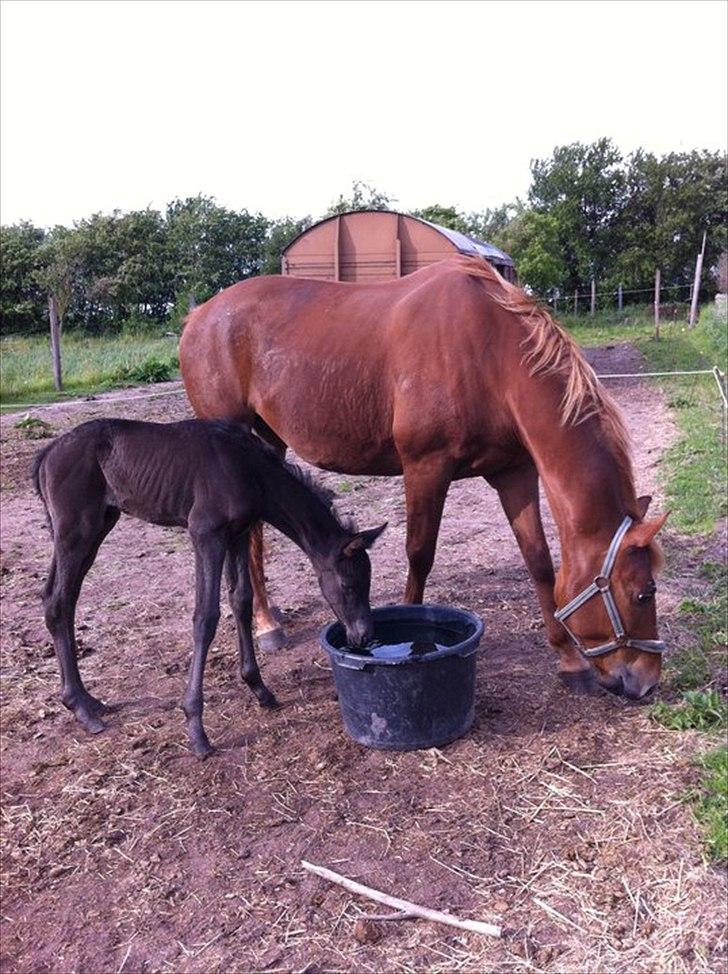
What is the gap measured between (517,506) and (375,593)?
1.56 meters

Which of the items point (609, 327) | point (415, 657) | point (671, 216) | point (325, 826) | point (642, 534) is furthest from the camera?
point (671, 216)

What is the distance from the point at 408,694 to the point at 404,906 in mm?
906

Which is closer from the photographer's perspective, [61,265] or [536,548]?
[536,548]

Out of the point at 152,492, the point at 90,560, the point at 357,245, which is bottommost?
the point at 90,560

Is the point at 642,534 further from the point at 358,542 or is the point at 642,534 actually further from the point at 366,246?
the point at 366,246

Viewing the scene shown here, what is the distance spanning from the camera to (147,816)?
312 cm

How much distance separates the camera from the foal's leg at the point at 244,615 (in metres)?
3.82

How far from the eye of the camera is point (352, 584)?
346cm

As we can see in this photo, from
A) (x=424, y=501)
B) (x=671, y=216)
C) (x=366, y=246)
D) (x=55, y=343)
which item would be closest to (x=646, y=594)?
(x=424, y=501)

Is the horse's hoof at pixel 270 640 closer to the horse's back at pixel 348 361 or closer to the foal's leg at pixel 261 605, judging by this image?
the foal's leg at pixel 261 605

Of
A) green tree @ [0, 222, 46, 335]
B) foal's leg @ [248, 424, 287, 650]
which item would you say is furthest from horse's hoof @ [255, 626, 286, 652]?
green tree @ [0, 222, 46, 335]

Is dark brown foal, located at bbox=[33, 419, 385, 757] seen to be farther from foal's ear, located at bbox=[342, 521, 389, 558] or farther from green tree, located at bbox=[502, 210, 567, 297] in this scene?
green tree, located at bbox=[502, 210, 567, 297]

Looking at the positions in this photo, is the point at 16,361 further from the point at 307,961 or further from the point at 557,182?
the point at 557,182

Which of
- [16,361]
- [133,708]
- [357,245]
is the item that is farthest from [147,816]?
[16,361]
